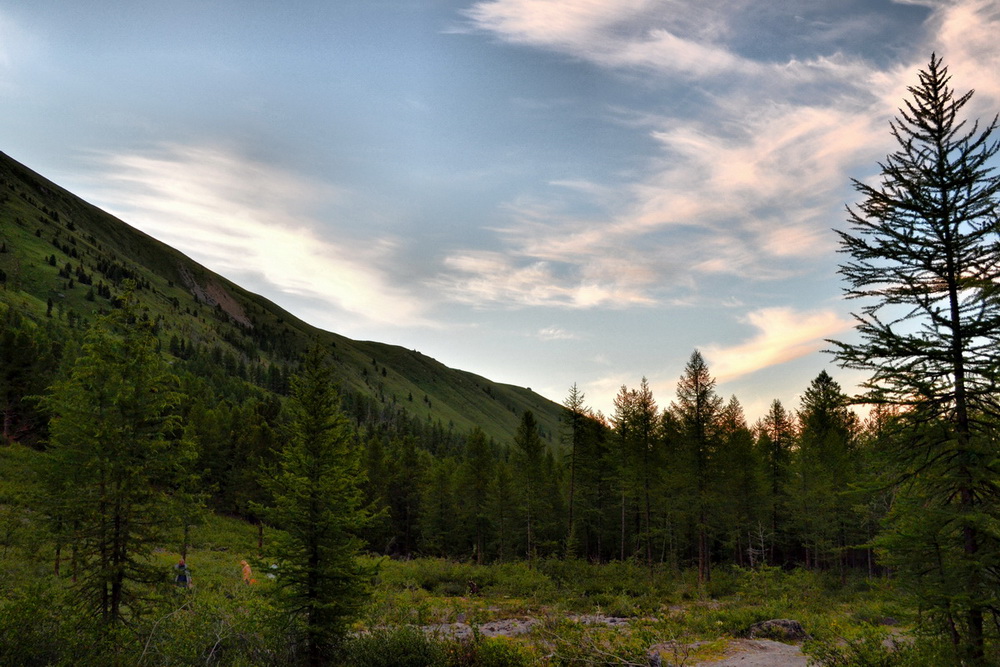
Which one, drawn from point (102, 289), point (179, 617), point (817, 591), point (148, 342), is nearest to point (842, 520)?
point (817, 591)

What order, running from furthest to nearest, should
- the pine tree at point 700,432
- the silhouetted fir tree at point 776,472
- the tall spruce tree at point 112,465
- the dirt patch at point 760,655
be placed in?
the silhouetted fir tree at point 776,472, the pine tree at point 700,432, the dirt patch at point 760,655, the tall spruce tree at point 112,465

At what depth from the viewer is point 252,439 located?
62.3m

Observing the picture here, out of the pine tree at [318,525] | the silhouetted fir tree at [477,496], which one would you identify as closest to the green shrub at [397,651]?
the pine tree at [318,525]

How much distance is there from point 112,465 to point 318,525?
568 centimetres

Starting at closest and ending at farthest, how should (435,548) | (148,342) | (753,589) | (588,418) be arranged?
(148,342), (753,589), (588,418), (435,548)

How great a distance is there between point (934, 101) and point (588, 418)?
113 feet

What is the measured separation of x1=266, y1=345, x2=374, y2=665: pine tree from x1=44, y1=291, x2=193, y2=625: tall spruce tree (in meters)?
3.00

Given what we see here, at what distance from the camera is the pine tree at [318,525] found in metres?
14.5

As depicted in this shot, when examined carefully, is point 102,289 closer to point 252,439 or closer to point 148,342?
point 252,439

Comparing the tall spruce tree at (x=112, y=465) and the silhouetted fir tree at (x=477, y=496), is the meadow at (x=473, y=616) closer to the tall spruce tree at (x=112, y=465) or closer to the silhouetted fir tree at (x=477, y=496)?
the tall spruce tree at (x=112, y=465)

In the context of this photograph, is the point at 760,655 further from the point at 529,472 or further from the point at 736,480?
the point at 529,472

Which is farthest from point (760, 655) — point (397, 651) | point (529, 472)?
point (529, 472)

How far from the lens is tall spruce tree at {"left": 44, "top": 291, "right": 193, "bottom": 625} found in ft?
42.9

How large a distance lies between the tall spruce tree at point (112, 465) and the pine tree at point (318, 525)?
9.86 feet
